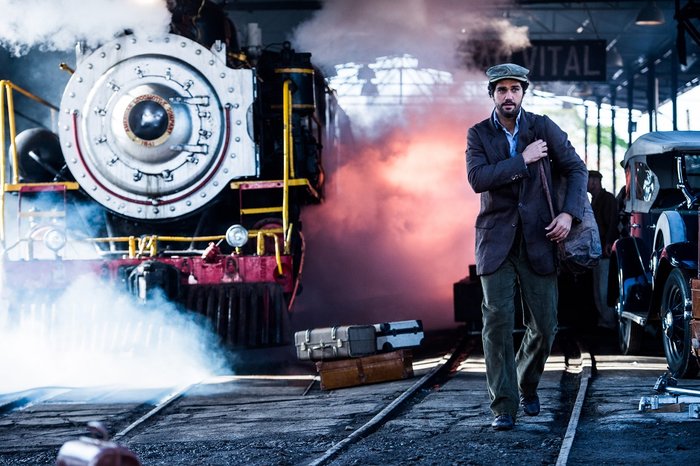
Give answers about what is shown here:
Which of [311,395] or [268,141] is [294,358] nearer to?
[268,141]

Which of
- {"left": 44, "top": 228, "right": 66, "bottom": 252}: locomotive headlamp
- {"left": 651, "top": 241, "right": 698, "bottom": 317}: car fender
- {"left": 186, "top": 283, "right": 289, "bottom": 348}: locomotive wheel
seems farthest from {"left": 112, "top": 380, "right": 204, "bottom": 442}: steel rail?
{"left": 651, "top": 241, "right": 698, "bottom": 317}: car fender

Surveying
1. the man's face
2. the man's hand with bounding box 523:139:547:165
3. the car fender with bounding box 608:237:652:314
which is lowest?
the car fender with bounding box 608:237:652:314

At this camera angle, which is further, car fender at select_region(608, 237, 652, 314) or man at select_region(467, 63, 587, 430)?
car fender at select_region(608, 237, 652, 314)

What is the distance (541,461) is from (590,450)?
33cm

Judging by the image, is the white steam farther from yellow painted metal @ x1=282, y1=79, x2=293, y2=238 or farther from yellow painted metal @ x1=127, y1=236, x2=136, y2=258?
yellow painted metal @ x1=127, y1=236, x2=136, y2=258

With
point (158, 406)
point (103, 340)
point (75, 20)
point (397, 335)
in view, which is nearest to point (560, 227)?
point (158, 406)

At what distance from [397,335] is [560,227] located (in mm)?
3507

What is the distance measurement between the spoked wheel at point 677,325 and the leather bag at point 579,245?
6.35 ft

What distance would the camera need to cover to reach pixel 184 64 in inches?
415

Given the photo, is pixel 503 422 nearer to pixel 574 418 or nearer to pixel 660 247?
pixel 574 418

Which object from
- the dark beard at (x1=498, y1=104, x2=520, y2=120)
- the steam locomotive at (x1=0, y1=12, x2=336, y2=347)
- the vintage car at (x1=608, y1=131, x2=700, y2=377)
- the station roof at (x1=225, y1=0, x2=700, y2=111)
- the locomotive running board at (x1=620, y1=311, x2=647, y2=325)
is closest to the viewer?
the dark beard at (x1=498, y1=104, x2=520, y2=120)

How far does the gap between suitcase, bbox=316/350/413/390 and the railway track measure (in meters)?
0.11

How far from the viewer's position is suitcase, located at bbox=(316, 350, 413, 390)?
8.77 meters

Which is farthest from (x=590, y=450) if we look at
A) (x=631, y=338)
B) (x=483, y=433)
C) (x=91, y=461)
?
(x=631, y=338)
